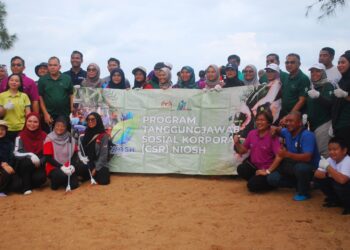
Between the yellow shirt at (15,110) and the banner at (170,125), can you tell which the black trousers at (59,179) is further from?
the yellow shirt at (15,110)

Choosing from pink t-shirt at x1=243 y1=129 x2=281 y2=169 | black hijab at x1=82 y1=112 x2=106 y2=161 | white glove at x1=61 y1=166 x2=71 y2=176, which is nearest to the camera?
pink t-shirt at x1=243 y1=129 x2=281 y2=169

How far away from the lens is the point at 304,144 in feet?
19.9

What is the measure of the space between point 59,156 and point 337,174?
4468 millimetres

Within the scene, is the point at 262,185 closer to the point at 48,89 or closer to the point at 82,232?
the point at 82,232

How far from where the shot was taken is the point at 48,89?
762 centimetres

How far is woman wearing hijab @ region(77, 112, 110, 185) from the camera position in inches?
287

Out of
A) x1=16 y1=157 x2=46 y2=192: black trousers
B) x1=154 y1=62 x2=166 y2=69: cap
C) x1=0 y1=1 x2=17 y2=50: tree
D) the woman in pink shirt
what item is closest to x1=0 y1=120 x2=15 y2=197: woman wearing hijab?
x1=16 y1=157 x2=46 y2=192: black trousers

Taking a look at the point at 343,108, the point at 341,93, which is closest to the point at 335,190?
the point at 343,108

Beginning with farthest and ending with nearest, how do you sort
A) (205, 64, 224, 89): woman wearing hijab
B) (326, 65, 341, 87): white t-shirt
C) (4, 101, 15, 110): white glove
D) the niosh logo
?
the niosh logo < (205, 64, 224, 89): woman wearing hijab < (4, 101, 15, 110): white glove < (326, 65, 341, 87): white t-shirt

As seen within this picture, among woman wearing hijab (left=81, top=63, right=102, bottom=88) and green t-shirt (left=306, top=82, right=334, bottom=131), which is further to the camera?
woman wearing hijab (left=81, top=63, right=102, bottom=88)

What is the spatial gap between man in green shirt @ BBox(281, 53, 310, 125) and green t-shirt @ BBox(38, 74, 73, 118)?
3.97 m

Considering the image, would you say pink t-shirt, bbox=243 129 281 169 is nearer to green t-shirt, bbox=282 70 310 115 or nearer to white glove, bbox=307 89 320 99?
green t-shirt, bbox=282 70 310 115

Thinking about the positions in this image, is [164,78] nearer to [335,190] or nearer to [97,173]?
[97,173]

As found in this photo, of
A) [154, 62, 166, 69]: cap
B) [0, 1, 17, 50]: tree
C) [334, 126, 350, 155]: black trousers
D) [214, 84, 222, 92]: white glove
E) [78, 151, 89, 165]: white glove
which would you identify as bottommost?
[78, 151, 89, 165]: white glove
